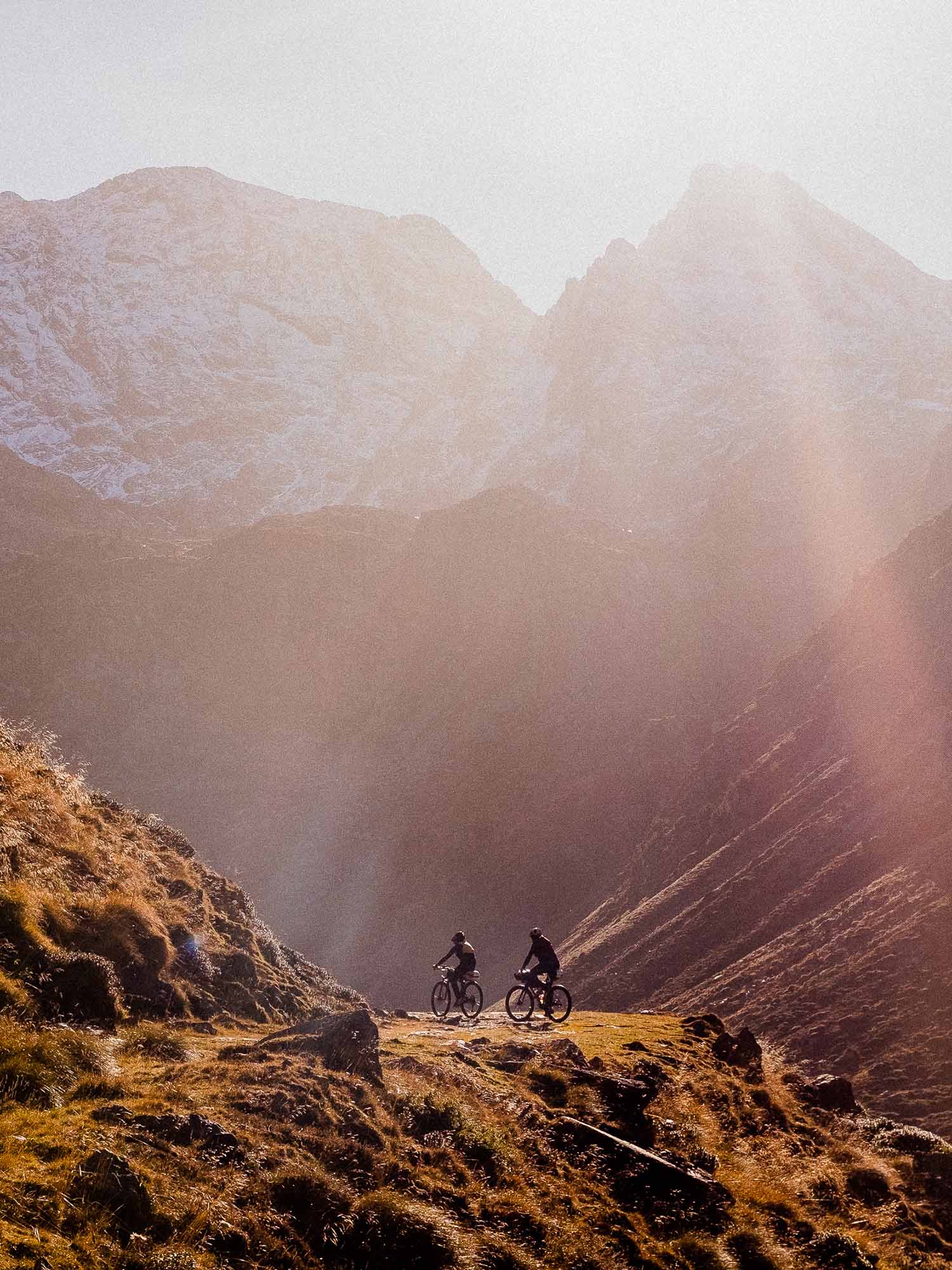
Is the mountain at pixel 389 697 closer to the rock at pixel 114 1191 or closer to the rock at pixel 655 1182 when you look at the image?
the rock at pixel 655 1182

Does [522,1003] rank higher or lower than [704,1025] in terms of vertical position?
higher

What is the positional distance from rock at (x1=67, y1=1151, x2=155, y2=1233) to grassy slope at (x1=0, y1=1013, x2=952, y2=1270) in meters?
0.08

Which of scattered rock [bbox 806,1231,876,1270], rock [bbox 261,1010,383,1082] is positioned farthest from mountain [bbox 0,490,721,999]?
scattered rock [bbox 806,1231,876,1270]

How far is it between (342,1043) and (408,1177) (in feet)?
8.42

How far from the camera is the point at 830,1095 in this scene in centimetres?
1847

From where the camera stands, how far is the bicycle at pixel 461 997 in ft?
77.7

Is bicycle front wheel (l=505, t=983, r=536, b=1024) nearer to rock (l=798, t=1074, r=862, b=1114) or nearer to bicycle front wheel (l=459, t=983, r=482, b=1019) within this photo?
bicycle front wheel (l=459, t=983, r=482, b=1019)

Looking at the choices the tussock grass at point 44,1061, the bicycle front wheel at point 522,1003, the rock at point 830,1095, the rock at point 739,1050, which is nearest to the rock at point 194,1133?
the tussock grass at point 44,1061

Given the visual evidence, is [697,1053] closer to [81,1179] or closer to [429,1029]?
[429,1029]

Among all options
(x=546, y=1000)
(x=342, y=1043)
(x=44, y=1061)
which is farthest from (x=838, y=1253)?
(x=546, y=1000)

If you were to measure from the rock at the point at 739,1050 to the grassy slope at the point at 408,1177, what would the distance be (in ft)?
12.3

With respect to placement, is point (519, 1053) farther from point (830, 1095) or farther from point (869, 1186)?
point (830, 1095)

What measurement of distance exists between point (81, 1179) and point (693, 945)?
60743 mm

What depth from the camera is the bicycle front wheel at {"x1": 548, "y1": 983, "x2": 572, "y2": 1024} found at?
22.8 m
